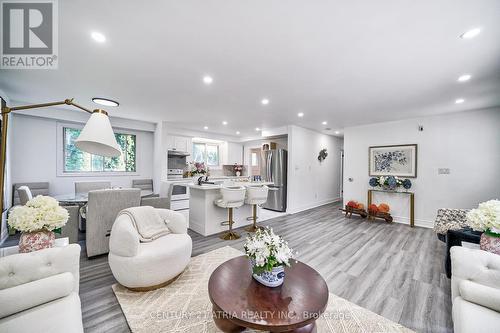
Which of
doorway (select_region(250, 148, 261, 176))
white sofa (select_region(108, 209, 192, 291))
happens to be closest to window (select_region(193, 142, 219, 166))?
doorway (select_region(250, 148, 261, 176))

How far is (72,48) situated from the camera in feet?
7.24

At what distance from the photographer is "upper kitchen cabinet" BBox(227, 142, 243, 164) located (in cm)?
821

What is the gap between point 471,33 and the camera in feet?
6.15

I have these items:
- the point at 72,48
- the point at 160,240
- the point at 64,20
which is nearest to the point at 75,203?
the point at 160,240

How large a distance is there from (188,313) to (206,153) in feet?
20.5

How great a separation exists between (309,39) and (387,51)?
93cm

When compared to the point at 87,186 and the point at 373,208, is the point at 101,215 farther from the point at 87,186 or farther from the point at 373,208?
the point at 373,208

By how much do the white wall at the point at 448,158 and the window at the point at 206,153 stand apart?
5367 millimetres

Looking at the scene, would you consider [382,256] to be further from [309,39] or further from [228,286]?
[309,39]

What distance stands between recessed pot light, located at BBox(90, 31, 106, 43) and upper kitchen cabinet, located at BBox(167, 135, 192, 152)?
4496 mm

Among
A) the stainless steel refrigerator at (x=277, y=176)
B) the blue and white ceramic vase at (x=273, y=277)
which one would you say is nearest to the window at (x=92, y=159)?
the stainless steel refrigerator at (x=277, y=176)

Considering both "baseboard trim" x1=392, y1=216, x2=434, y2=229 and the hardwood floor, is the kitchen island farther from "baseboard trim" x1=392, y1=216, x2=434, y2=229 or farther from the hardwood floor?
"baseboard trim" x1=392, y1=216, x2=434, y2=229

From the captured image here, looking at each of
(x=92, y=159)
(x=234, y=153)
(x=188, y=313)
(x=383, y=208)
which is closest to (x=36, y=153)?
(x=92, y=159)

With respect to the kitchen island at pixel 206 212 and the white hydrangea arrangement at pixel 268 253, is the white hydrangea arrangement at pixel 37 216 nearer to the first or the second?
the white hydrangea arrangement at pixel 268 253
